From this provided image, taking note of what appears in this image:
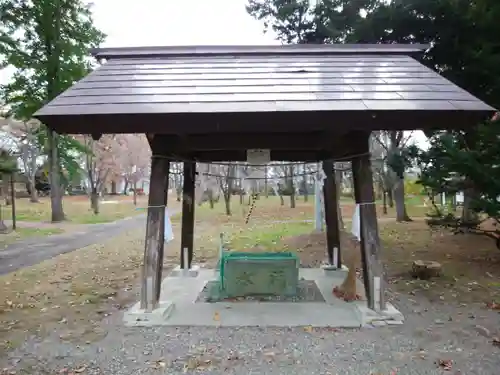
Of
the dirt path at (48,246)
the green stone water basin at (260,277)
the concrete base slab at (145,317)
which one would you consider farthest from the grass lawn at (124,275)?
the green stone water basin at (260,277)

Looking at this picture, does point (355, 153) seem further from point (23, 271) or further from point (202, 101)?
point (23, 271)

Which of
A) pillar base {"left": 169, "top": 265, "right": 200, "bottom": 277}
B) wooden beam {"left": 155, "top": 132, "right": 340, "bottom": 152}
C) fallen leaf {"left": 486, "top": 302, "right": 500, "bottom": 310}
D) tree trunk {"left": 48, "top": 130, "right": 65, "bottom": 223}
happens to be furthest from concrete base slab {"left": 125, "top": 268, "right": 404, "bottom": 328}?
tree trunk {"left": 48, "top": 130, "right": 65, "bottom": 223}

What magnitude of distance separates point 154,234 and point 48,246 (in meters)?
8.73

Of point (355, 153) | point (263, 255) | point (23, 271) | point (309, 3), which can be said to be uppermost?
point (309, 3)

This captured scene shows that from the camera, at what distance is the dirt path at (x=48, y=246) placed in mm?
9562

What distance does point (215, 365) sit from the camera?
12.1 ft

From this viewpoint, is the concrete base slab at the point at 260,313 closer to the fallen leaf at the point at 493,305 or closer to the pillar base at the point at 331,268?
the pillar base at the point at 331,268

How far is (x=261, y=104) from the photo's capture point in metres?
4.15

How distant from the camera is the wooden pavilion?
4047mm

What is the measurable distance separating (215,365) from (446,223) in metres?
5.55

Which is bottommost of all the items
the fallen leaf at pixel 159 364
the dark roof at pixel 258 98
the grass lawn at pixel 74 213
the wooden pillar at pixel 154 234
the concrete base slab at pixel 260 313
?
the concrete base slab at pixel 260 313

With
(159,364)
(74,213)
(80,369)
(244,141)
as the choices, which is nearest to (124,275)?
(244,141)

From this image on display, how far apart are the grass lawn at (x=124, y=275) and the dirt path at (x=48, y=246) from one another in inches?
21.5

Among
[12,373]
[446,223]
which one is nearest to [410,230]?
[446,223]
